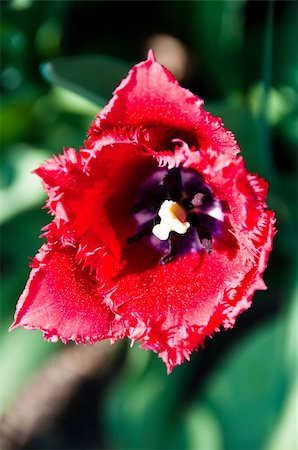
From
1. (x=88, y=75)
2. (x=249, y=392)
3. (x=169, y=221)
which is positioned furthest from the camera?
(x=249, y=392)

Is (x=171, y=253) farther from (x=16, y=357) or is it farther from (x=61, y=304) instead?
(x=16, y=357)

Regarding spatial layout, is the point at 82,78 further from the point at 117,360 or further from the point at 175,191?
the point at 117,360

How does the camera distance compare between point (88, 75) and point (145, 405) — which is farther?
point (145, 405)

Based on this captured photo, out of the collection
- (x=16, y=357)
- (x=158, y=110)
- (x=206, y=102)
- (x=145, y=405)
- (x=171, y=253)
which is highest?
(x=158, y=110)

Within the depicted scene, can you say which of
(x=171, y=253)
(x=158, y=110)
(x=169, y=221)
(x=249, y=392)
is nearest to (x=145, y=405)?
(x=249, y=392)

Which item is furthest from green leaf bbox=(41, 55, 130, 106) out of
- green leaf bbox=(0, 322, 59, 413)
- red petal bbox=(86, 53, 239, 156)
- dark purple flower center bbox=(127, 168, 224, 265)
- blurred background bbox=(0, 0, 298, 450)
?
green leaf bbox=(0, 322, 59, 413)

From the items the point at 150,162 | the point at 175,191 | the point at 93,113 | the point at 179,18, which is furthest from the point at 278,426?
the point at 179,18
